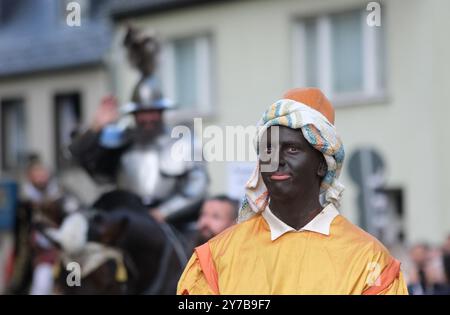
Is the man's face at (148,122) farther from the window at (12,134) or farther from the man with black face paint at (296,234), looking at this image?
the window at (12,134)

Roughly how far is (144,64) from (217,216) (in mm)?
2759

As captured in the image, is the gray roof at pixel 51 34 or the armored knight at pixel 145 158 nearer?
the armored knight at pixel 145 158

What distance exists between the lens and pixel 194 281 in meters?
3.72

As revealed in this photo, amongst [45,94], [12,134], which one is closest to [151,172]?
[45,94]

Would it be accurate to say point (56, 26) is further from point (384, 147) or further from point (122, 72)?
point (384, 147)

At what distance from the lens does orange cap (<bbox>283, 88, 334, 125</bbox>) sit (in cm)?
380

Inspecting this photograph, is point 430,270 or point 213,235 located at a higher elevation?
point 213,235

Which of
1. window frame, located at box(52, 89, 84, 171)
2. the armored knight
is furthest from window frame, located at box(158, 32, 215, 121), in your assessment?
the armored knight

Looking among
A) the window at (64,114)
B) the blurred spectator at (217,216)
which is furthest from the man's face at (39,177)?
the blurred spectator at (217,216)

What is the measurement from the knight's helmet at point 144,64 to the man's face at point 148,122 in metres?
0.10

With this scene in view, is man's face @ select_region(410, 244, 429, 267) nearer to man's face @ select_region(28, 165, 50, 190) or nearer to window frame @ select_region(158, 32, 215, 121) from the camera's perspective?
man's face @ select_region(28, 165, 50, 190)

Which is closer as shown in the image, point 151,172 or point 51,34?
point 151,172

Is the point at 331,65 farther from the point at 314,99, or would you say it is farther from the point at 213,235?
the point at 314,99

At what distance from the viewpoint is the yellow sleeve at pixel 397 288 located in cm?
357
